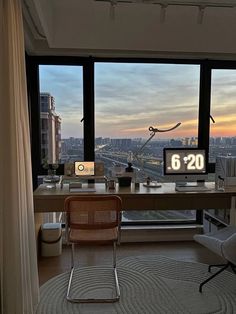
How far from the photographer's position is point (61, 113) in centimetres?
378

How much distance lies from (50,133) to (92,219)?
1608 millimetres

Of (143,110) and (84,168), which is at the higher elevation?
(143,110)

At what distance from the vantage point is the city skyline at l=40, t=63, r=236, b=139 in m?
3.76

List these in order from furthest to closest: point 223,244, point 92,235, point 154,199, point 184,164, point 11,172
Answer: point 184,164, point 154,199, point 92,235, point 223,244, point 11,172

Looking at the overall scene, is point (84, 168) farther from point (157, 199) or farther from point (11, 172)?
point (11, 172)

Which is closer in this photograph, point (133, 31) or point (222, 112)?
point (133, 31)

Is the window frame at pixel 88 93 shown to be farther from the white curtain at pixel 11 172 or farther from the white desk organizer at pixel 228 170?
the white curtain at pixel 11 172

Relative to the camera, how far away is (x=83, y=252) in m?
3.49

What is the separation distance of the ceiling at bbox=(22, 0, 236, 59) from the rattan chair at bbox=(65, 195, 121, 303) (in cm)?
174

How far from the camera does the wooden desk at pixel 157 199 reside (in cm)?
303

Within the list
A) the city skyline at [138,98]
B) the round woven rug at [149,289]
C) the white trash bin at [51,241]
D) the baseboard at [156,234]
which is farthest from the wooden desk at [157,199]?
the city skyline at [138,98]

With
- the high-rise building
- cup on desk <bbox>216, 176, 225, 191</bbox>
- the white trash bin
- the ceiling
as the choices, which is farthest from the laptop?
cup on desk <bbox>216, 176, 225, 191</bbox>

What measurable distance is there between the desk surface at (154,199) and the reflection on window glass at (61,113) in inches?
28.8

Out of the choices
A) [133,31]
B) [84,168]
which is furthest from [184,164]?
[133,31]
